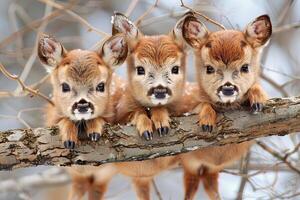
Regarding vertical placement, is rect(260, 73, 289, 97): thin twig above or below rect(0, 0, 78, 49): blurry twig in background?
below

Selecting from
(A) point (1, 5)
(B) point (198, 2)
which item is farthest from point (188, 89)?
(A) point (1, 5)

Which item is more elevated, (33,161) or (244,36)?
(244,36)

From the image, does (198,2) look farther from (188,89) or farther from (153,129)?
(153,129)

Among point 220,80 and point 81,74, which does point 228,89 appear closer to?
point 220,80

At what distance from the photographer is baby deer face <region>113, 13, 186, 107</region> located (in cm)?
646

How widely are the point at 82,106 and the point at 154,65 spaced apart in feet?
2.79

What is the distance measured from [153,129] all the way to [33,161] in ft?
3.45

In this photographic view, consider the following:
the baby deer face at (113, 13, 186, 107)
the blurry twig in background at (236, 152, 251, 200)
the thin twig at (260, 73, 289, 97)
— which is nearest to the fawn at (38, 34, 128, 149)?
the baby deer face at (113, 13, 186, 107)

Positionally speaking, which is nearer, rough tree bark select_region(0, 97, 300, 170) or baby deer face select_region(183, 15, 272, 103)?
rough tree bark select_region(0, 97, 300, 170)

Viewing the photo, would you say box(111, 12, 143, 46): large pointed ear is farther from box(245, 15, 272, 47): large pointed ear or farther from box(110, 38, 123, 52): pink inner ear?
box(245, 15, 272, 47): large pointed ear

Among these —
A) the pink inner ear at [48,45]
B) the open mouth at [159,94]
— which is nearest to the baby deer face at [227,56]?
the open mouth at [159,94]

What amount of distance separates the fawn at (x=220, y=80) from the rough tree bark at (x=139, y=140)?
0.36 feet

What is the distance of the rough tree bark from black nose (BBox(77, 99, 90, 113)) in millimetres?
262

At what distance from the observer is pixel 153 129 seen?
620 cm
